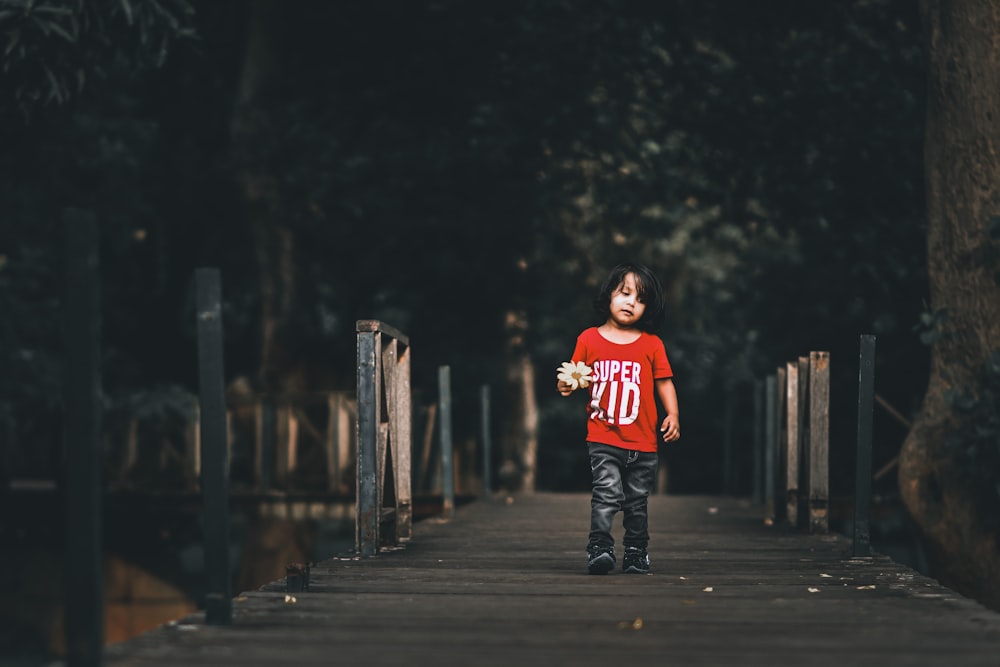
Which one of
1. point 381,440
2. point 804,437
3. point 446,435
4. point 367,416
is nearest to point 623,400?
point 367,416

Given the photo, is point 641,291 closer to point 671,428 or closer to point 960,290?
point 671,428

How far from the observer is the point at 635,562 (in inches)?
289

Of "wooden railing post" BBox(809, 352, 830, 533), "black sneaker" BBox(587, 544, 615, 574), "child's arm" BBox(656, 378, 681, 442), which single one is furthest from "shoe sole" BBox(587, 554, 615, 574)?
"wooden railing post" BBox(809, 352, 830, 533)

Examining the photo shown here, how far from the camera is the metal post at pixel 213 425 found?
5.06 metres

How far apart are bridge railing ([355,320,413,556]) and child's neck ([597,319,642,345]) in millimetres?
1101

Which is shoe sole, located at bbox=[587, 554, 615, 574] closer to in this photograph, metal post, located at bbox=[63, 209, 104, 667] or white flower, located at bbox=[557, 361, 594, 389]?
white flower, located at bbox=[557, 361, 594, 389]

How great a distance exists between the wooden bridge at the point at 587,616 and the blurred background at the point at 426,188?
19.7 ft

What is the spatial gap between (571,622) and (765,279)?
16111mm

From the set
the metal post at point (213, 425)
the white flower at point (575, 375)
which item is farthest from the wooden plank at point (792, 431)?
the metal post at point (213, 425)

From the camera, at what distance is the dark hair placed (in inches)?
287

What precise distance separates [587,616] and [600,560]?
5.35ft

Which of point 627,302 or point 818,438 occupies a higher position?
point 627,302

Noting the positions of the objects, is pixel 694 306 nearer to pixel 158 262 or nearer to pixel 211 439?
pixel 158 262

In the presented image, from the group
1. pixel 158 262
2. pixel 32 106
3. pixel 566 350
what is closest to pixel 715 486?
pixel 566 350
